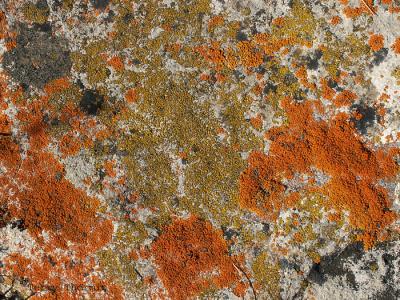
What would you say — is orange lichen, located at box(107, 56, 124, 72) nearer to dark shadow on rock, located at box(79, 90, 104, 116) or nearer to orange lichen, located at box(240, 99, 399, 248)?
dark shadow on rock, located at box(79, 90, 104, 116)

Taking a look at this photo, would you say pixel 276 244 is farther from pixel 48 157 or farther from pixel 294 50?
pixel 48 157

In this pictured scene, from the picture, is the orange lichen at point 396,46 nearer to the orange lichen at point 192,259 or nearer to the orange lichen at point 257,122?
the orange lichen at point 257,122

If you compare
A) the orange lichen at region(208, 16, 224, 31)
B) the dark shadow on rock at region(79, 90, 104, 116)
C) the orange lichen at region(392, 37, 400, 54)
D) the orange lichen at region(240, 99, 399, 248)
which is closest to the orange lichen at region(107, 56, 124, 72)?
the dark shadow on rock at region(79, 90, 104, 116)

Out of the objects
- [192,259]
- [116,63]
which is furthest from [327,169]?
[116,63]

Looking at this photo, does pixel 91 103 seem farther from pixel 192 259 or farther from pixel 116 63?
pixel 192 259

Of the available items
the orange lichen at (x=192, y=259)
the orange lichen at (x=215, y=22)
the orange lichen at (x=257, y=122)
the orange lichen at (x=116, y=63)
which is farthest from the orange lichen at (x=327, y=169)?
the orange lichen at (x=116, y=63)

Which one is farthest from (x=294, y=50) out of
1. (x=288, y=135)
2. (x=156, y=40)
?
(x=156, y=40)
